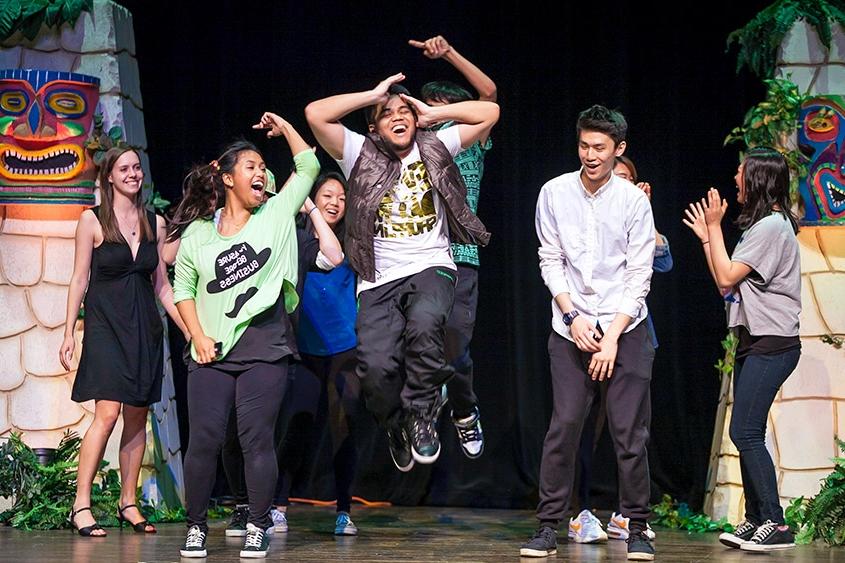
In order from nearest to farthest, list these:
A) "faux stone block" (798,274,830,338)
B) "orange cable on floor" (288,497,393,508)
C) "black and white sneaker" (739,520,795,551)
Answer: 1. "black and white sneaker" (739,520,795,551)
2. "faux stone block" (798,274,830,338)
3. "orange cable on floor" (288,497,393,508)

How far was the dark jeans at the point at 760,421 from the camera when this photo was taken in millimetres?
5078

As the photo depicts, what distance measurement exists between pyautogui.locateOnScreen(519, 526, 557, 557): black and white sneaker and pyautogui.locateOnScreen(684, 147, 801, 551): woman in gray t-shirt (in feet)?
2.95

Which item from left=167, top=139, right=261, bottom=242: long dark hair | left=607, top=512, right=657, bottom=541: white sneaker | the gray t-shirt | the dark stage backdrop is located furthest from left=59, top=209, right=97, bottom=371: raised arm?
the gray t-shirt

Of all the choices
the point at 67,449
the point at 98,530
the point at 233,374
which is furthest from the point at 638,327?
the point at 67,449

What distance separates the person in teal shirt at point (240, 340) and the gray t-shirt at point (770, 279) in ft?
6.25

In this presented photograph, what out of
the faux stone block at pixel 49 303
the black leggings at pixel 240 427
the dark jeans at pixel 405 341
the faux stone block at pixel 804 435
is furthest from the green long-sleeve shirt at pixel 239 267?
the faux stone block at pixel 804 435

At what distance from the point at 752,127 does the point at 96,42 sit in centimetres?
346

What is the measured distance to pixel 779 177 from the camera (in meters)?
5.20

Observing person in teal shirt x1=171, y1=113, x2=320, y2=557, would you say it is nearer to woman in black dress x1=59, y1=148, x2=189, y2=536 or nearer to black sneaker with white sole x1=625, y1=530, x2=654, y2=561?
woman in black dress x1=59, y1=148, x2=189, y2=536

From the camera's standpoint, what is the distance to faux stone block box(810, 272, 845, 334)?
6133mm

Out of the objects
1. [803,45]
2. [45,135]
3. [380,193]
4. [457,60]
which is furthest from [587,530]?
[45,135]

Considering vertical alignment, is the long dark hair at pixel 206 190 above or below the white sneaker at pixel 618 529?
→ above

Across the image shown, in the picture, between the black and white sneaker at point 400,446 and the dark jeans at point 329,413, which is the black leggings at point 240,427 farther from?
the dark jeans at point 329,413

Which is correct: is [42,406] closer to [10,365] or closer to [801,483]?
[10,365]
